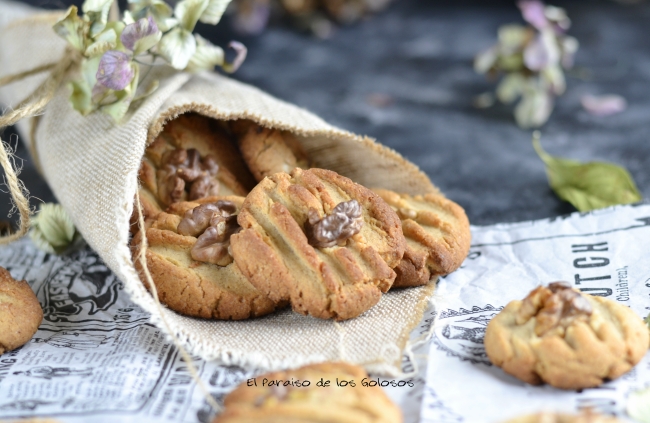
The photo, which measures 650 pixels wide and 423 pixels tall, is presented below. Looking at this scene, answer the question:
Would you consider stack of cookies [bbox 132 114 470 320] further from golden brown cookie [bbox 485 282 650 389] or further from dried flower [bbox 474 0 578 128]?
dried flower [bbox 474 0 578 128]

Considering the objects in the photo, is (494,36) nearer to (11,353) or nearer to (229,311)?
(229,311)

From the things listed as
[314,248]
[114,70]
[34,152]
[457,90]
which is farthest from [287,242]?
[457,90]

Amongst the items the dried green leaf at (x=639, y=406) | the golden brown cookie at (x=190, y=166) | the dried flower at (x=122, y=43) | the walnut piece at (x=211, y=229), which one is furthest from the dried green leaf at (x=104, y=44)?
the dried green leaf at (x=639, y=406)

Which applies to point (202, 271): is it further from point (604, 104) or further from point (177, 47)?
point (604, 104)

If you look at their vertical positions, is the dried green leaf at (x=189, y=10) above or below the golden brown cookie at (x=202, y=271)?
above

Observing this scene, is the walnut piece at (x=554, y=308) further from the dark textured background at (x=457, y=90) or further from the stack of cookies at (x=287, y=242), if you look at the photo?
the dark textured background at (x=457, y=90)

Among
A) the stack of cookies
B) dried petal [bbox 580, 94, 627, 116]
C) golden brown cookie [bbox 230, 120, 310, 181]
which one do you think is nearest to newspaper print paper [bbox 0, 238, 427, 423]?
the stack of cookies
